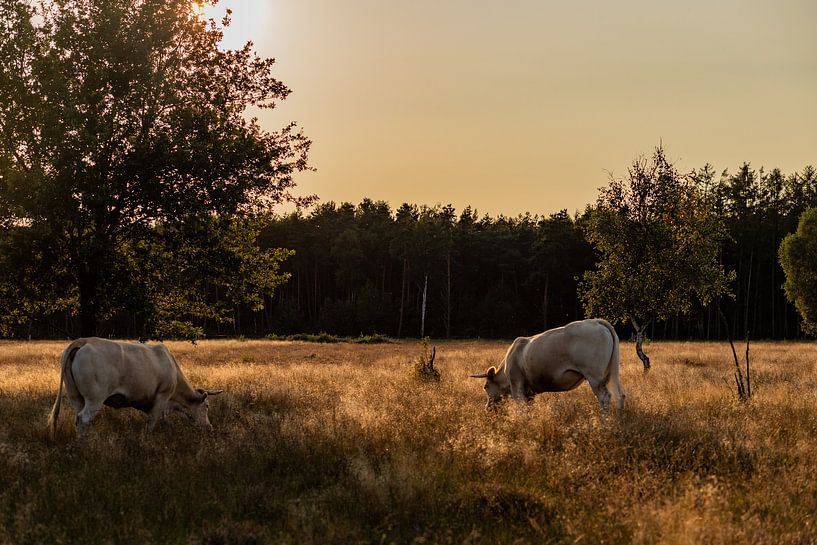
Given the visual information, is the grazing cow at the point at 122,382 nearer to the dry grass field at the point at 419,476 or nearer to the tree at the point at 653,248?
the dry grass field at the point at 419,476

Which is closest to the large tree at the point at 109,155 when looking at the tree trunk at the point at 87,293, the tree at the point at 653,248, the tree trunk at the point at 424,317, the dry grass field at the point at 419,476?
the tree trunk at the point at 87,293

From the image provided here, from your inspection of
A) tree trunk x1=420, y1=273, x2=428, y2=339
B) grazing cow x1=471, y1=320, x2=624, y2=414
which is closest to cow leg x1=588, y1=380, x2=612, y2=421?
grazing cow x1=471, y1=320, x2=624, y2=414

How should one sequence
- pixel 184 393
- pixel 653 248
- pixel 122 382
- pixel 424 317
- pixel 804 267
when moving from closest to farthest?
pixel 122 382 → pixel 184 393 → pixel 653 248 → pixel 804 267 → pixel 424 317

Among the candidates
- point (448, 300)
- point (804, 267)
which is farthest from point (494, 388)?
point (448, 300)

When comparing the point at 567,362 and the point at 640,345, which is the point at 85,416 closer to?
the point at 567,362

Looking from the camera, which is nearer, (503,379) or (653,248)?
(503,379)

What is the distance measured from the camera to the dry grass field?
217 inches

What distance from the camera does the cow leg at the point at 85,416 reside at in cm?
919

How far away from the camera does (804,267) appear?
41.9 metres

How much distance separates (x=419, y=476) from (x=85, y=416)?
19.8ft

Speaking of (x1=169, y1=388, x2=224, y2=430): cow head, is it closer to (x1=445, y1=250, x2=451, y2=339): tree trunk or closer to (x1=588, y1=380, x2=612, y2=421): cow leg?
(x1=588, y1=380, x2=612, y2=421): cow leg

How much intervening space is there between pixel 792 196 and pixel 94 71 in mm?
79227

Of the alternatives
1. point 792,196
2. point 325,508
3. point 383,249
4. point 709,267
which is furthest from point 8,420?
point 792,196

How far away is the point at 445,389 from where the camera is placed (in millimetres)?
14969
